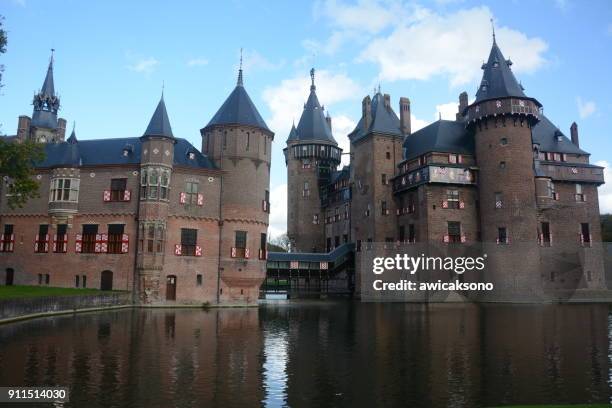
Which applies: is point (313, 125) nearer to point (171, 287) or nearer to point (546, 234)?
point (546, 234)

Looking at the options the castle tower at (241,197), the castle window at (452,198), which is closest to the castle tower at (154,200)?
the castle tower at (241,197)

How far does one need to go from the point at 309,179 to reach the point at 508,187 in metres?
30.5

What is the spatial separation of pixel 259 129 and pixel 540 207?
28594 millimetres

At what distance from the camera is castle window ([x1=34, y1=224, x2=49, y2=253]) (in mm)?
38531

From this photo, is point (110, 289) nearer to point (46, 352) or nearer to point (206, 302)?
point (206, 302)

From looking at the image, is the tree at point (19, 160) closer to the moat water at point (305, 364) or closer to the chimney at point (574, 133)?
the moat water at point (305, 364)

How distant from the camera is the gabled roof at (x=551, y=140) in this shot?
185 feet

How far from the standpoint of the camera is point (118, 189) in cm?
3847

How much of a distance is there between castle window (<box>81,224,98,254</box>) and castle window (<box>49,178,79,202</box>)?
245cm

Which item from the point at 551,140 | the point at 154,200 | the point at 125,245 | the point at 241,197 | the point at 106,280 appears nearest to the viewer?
the point at 154,200

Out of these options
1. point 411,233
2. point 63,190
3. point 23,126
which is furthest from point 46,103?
point 411,233

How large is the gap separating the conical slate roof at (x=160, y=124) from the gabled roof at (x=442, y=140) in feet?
86.1

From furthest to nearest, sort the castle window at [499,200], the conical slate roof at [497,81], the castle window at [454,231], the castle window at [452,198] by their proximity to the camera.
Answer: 1. the castle window at [452,198]
2. the castle window at [454,231]
3. the conical slate roof at [497,81]
4. the castle window at [499,200]

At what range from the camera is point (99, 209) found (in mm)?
38438
